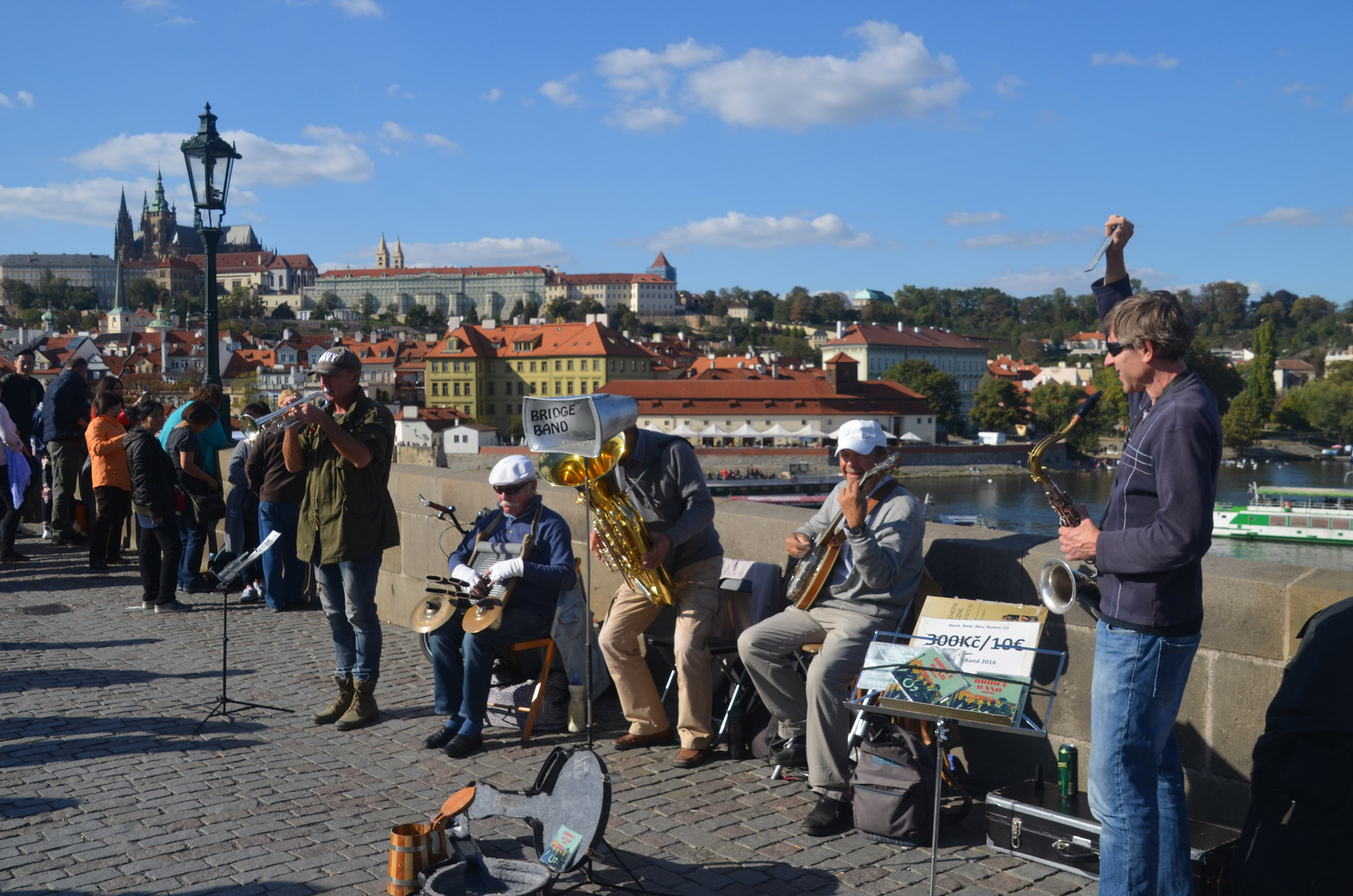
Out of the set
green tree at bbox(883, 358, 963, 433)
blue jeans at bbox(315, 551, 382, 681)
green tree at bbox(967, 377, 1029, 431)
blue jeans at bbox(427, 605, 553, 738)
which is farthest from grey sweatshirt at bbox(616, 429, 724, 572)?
green tree at bbox(967, 377, 1029, 431)

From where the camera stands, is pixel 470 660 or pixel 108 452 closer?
pixel 470 660

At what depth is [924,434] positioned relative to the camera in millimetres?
108812

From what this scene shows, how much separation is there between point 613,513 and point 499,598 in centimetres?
86

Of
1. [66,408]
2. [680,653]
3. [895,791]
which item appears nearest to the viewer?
[895,791]

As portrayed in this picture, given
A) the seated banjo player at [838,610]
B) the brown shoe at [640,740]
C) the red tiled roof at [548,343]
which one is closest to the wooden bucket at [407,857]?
the seated banjo player at [838,610]

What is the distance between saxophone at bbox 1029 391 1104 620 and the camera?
3520 mm

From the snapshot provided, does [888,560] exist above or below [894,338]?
below

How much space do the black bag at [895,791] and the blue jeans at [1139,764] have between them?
987 millimetres

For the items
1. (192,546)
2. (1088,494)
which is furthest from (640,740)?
(1088,494)

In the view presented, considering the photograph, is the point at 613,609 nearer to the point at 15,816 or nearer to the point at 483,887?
the point at 483,887

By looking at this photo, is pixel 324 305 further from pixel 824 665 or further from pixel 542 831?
pixel 542 831

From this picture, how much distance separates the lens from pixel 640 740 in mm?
5645

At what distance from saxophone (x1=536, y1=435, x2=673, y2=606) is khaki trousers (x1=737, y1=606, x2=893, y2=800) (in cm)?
62

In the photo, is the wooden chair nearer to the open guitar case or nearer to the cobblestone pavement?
the cobblestone pavement
